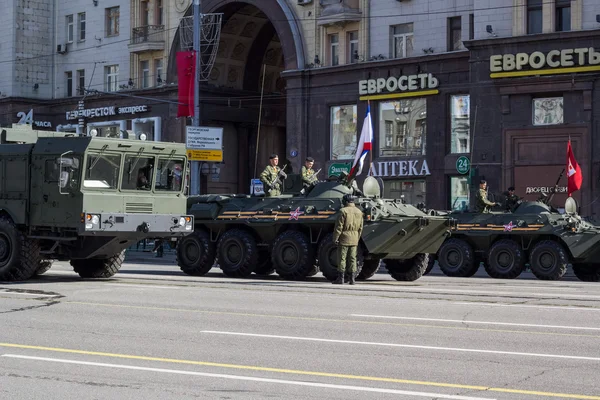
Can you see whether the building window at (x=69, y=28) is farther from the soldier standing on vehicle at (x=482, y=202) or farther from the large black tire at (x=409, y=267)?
the large black tire at (x=409, y=267)

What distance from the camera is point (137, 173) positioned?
20.7 m

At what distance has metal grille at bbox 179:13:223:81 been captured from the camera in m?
50.5

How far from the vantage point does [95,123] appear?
5788 centimetres

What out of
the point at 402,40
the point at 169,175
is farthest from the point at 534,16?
the point at 169,175

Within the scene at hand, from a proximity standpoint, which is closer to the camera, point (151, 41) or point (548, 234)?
point (548, 234)

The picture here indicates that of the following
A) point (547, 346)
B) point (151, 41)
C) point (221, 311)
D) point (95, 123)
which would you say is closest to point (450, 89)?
point (151, 41)

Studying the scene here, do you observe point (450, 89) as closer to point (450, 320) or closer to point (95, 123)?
point (95, 123)

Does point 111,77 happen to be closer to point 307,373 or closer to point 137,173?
point 137,173

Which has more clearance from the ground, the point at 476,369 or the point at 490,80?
the point at 490,80

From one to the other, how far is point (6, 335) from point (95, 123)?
1835 inches

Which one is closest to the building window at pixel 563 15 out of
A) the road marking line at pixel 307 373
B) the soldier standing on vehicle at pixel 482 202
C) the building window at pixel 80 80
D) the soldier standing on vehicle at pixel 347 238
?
the soldier standing on vehicle at pixel 482 202

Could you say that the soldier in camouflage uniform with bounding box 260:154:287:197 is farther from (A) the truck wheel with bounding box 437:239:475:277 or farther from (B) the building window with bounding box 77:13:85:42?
(B) the building window with bounding box 77:13:85:42

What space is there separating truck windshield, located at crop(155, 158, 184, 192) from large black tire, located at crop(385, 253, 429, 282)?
4.93 metres

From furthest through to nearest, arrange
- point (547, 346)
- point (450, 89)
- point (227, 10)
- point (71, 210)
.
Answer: point (227, 10) → point (450, 89) → point (71, 210) → point (547, 346)
